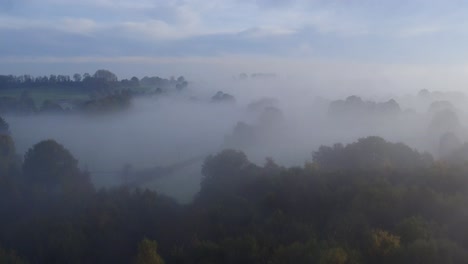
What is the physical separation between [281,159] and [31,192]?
13.6 m

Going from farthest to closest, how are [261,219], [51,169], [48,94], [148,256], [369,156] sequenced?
1. [48,94]
2. [51,169]
3. [369,156]
4. [261,219]
5. [148,256]

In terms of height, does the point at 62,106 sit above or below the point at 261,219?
above

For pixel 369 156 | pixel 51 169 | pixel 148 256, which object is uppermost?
pixel 369 156

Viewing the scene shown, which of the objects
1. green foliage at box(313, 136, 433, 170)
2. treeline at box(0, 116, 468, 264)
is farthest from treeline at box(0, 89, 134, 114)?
green foliage at box(313, 136, 433, 170)

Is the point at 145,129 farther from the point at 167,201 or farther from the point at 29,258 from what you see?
the point at 29,258

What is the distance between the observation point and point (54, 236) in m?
15.4

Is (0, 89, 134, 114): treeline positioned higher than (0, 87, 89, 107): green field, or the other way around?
(0, 87, 89, 107): green field

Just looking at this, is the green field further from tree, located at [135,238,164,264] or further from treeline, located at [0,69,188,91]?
tree, located at [135,238,164,264]

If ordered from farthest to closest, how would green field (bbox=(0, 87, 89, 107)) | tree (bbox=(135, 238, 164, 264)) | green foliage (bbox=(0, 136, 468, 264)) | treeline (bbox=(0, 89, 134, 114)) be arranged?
green field (bbox=(0, 87, 89, 107)) < treeline (bbox=(0, 89, 134, 114)) < green foliage (bbox=(0, 136, 468, 264)) < tree (bbox=(135, 238, 164, 264))

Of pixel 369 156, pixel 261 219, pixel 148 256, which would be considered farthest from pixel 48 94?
pixel 148 256

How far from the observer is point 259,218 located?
15.9 meters

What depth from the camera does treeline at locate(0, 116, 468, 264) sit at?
11.9 m

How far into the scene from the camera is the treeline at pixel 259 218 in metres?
11.9

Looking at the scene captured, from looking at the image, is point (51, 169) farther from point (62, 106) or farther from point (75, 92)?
point (75, 92)
